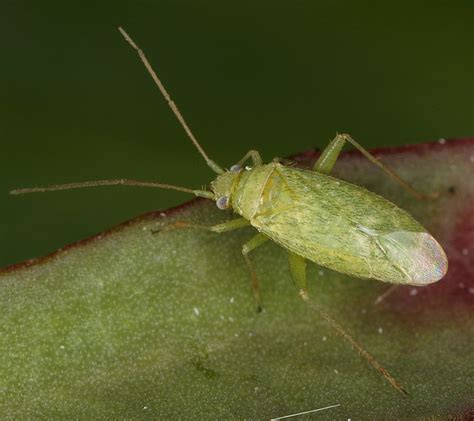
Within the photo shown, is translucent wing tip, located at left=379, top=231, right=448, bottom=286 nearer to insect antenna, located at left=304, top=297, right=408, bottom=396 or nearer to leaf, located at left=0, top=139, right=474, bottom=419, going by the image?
leaf, located at left=0, top=139, right=474, bottom=419

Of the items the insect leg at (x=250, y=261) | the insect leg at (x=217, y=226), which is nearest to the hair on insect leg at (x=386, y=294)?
the insect leg at (x=250, y=261)

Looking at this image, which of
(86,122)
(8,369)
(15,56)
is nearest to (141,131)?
(86,122)

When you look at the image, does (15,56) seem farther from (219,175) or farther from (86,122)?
(219,175)

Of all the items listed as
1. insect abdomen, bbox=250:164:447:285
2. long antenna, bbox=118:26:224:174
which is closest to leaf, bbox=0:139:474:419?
insect abdomen, bbox=250:164:447:285

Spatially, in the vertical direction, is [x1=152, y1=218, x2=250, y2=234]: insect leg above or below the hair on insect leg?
above

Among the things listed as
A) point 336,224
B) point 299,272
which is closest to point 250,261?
point 299,272

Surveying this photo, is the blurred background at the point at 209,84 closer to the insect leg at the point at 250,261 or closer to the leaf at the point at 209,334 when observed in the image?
the insect leg at the point at 250,261
